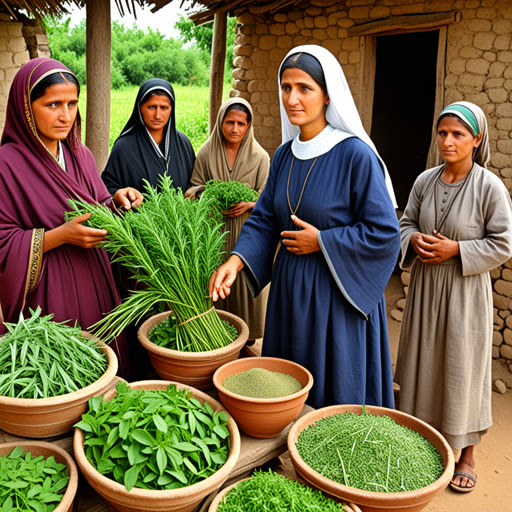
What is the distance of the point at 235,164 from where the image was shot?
3875 millimetres

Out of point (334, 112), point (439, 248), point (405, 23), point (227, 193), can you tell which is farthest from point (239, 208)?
point (405, 23)

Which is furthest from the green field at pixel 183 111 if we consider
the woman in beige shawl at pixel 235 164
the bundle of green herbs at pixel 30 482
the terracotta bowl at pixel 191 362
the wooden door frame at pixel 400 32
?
the bundle of green herbs at pixel 30 482

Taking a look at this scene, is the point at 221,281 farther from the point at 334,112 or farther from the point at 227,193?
the point at 227,193

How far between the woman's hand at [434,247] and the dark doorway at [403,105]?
4.90 meters

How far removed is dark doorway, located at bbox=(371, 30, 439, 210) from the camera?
7.78 meters

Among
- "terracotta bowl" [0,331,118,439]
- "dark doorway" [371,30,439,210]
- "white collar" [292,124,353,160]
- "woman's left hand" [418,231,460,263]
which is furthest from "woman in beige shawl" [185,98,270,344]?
"dark doorway" [371,30,439,210]

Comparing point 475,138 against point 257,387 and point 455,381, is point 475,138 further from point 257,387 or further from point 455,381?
point 257,387

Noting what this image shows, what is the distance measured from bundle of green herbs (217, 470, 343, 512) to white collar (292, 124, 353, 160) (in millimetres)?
1248

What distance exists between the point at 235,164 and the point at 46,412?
2779mm

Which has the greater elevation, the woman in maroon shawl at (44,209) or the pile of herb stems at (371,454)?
the woman in maroon shawl at (44,209)

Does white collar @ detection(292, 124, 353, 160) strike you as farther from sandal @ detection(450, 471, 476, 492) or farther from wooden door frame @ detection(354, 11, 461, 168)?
wooden door frame @ detection(354, 11, 461, 168)

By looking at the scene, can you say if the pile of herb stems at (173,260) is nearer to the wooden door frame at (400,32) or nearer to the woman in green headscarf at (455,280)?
the woman in green headscarf at (455,280)

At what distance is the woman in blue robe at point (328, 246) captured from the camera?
1.92m

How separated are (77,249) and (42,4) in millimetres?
3745
